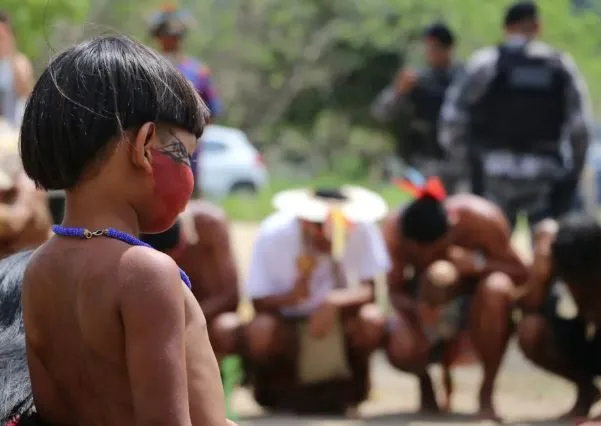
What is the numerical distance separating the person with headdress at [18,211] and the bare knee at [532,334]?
209cm

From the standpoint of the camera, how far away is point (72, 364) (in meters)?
1.91

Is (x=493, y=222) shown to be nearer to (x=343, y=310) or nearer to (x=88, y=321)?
(x=343, y=310)

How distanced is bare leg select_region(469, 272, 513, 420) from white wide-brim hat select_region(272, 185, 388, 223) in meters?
0.57

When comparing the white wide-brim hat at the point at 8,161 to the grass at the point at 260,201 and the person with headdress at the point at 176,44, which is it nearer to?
the person with headdress at the point at 176,44

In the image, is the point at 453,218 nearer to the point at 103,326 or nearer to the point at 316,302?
the point at 316,302

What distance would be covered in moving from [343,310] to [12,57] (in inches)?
121

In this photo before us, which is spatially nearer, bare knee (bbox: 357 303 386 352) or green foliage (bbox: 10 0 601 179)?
bare knee (bbox: 357 303 386 352)

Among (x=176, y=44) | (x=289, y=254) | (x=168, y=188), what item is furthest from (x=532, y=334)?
(x=168, y=188)

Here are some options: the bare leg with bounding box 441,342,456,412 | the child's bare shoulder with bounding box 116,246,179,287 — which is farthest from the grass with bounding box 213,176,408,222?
the child's bare shoulder with bounding box 116,246,179,287

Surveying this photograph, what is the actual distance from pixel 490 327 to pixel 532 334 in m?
0.20

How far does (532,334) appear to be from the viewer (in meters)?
5.35

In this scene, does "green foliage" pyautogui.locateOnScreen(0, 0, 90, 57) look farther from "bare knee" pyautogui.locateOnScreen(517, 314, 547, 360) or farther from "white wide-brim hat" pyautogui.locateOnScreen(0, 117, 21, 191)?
"bare knee" pyautogui.locateOnScreen(517, 314, 547, 360)

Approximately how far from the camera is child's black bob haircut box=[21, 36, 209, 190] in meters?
1.89

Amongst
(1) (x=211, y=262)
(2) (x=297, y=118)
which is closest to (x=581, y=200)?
(1) (x=211, y=262)
